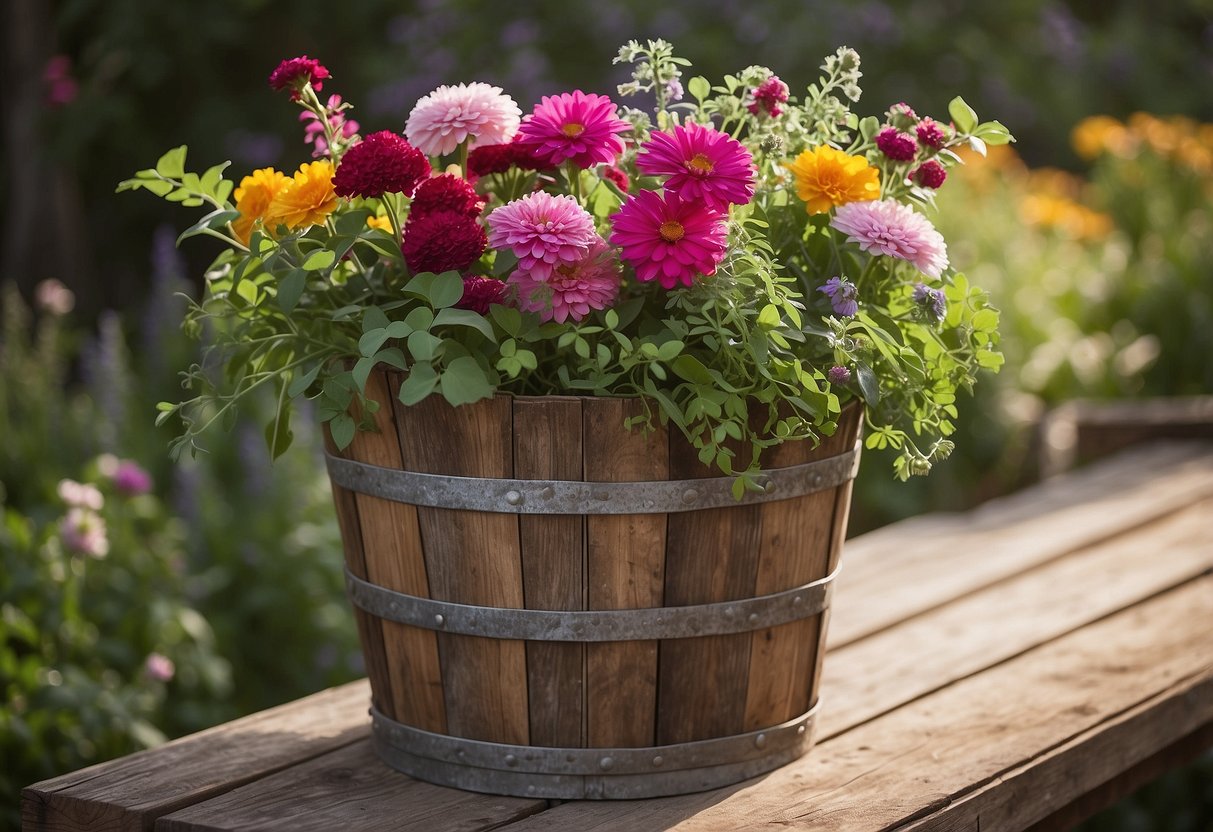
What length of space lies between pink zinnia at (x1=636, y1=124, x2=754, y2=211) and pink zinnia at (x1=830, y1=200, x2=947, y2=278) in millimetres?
148

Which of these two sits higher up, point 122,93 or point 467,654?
point 122,93

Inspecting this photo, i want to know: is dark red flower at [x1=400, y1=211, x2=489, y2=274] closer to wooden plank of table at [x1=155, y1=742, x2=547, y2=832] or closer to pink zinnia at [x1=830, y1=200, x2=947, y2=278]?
pink zinnia at [x1=830, y1=200, x2=947, y2=278]

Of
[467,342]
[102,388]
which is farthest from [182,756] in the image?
[102,388]

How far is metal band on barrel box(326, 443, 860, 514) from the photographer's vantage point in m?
1.37

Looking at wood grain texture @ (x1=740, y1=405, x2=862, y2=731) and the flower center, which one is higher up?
the flower center

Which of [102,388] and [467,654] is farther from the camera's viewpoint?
[102,388]

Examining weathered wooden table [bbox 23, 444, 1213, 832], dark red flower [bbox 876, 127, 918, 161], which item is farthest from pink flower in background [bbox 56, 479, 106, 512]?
dark red flower [bbox 876, 127, 918, 161]

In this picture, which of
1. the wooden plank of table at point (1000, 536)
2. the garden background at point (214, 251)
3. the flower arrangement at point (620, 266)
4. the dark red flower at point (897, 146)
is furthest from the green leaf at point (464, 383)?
the garden background at point (214, 251)

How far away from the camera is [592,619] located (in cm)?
141

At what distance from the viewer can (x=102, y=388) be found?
2992 mm

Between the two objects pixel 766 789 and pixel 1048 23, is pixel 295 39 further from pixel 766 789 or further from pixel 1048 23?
pixel 766 789

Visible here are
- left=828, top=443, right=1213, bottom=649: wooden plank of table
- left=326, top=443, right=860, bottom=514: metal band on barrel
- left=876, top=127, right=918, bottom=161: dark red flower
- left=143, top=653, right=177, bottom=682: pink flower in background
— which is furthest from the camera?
left=828, top=443, right=1213, bottom=649: wooden plank of table

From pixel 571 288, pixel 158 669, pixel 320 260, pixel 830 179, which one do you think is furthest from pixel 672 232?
pixel 158 669

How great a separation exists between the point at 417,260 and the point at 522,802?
630 millimetres
